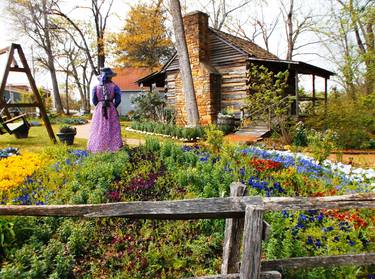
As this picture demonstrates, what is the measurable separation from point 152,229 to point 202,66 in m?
13.2

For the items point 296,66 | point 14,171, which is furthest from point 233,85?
point 14,171

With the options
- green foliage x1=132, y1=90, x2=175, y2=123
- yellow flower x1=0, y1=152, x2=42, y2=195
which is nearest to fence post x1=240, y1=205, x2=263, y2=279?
yellow flower x1=0, y1=152, x2=42, y2=195

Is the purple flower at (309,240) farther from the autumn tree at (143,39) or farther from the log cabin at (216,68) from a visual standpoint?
the autumn tree at (143,39)

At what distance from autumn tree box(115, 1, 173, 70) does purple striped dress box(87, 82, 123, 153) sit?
20.4m

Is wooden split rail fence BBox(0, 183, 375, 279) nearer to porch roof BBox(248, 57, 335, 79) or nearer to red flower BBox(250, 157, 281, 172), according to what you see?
red flower BBox(250, 157, 281, 172)

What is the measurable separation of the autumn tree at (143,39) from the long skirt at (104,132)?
67.4ft

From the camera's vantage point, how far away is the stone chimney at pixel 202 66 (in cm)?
1555

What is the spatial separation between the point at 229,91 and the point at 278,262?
13950 millimetres

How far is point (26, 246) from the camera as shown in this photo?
2979mm

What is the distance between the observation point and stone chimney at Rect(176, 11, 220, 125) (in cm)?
1555

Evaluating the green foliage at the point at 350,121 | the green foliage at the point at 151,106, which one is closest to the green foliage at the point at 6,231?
the green foliage at the point at 350,121

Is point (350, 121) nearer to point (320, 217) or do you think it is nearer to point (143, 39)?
point (320, 217)

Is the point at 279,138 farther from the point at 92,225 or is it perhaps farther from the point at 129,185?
the point at 92,225

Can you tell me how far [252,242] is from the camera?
2.00 m
